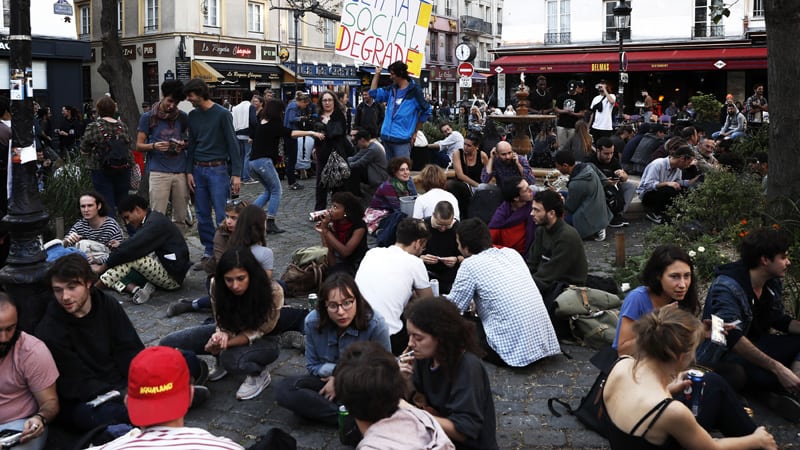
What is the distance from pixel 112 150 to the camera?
9.04 metres

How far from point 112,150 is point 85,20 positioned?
3370cm

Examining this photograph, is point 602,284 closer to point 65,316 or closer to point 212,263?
point 212,263

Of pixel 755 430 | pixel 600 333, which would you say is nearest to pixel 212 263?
pixel 600 333

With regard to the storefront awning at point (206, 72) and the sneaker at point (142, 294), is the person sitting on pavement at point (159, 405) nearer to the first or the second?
the sneaker at point (142, 294)

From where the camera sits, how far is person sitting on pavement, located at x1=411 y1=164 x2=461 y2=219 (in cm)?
823

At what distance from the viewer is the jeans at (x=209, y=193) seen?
8461 millimetres

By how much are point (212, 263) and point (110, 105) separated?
3.25 meters

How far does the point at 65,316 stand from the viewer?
15.9 ft

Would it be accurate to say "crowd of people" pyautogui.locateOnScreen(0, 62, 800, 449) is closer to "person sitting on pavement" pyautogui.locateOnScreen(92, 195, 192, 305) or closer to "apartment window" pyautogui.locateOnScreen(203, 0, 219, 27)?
"person sitting on pavement" pyautogui.locateOnScreen(92, 195, 192, 305)

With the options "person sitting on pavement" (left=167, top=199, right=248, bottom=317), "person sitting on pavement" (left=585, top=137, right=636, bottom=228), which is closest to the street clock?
"person sitting on pavement" (left=585, top=137, right=636, bottom=228)

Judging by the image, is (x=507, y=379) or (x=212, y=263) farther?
(x=212, y=263)

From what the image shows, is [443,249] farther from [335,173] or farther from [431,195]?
[335,173]

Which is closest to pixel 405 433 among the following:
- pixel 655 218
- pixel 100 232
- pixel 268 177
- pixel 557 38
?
pixel 100 232

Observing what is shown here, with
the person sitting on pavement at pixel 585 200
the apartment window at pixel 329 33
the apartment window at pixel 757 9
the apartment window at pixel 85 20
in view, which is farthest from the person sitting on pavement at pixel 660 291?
the apartment window at pixel 329 33
